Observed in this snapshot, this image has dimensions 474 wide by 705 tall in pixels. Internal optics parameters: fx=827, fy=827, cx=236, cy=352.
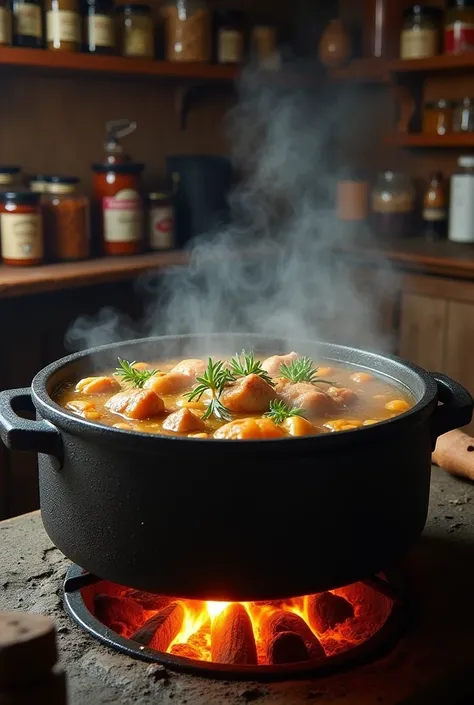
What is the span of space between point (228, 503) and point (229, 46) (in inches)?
99.6

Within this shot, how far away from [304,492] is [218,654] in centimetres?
27

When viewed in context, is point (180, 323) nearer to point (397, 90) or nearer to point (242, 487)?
point (397, 90)

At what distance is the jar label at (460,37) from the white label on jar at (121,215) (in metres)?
1.30

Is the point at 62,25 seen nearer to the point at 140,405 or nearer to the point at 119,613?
the point at 140,405

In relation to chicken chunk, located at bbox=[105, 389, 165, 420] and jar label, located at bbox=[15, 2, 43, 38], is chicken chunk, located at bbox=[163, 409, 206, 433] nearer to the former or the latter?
chicken chunk, located at bbox=[105, 389, 165, 420]

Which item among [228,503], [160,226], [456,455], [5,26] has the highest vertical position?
[5,26]

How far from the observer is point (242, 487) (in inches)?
36.6

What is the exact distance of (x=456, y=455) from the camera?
60.0 inches

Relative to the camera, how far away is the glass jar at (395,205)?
10.9ft

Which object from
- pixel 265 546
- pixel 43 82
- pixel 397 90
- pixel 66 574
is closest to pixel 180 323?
pixel 43 82

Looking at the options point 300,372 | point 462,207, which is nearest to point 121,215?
point 462,207

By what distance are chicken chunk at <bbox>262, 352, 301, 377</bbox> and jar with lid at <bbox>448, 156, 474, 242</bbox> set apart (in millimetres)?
1902

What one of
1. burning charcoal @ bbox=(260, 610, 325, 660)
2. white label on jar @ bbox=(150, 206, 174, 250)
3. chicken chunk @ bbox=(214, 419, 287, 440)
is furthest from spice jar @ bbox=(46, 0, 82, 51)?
burning charcoal @ bbox=(260, 610, 325, 660)

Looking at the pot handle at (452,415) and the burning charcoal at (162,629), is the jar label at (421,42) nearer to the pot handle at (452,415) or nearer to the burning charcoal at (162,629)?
the pot handle at (452,415)
